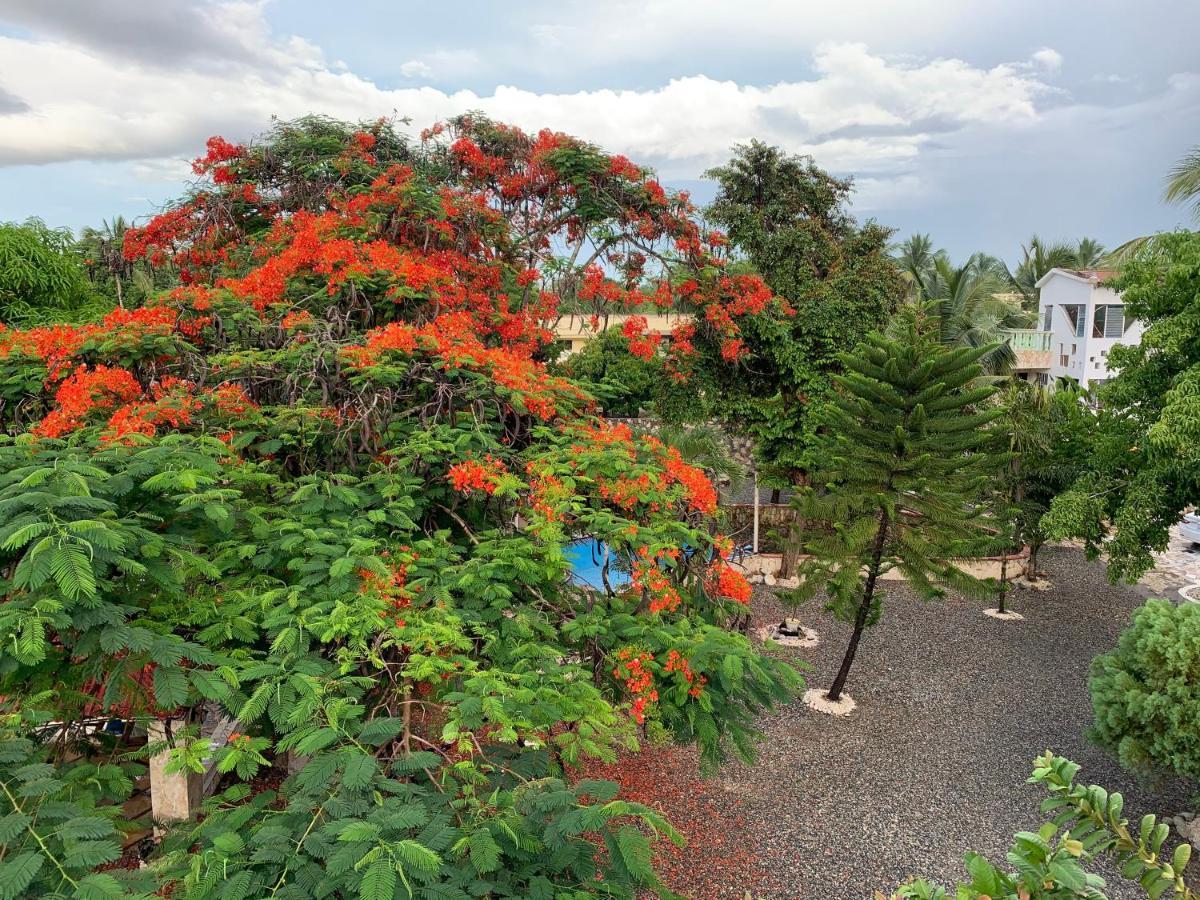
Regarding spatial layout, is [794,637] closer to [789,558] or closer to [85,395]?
[789,558]

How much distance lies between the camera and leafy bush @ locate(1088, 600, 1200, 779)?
5.88 metres

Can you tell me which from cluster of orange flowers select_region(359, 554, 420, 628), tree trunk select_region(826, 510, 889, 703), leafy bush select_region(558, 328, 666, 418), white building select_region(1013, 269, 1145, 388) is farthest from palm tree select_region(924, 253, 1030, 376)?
cluster of orange flowers select_region(359, 554, 420, 628)

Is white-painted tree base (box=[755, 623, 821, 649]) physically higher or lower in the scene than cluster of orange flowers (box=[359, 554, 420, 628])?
lower

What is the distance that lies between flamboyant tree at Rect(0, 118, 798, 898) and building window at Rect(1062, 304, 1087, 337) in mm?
21835

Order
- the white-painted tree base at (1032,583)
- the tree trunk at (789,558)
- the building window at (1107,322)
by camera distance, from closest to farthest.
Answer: the tree trunk at (789,558) < the white-painted tree base at (1032,583) < the building window at (1107,322)

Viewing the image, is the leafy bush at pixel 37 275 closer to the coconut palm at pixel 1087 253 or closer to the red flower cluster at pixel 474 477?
the red flower cluster at pixel 474 477

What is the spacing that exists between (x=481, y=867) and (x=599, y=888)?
0.63 m

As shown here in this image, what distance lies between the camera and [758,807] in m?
6.60

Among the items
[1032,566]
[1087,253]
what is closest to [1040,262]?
[1087,253]

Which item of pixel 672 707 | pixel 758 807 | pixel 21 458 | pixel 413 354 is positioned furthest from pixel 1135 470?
pixel 21 458

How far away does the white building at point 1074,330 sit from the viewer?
20.7 metres

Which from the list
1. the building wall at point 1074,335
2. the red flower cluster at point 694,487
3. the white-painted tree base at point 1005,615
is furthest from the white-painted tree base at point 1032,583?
the red flower cluster at point 694,487

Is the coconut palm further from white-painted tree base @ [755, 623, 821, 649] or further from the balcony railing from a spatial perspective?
white-painted tree base @ [755, 623, 821, 649]

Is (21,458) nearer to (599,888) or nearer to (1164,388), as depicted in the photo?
(599,888)
